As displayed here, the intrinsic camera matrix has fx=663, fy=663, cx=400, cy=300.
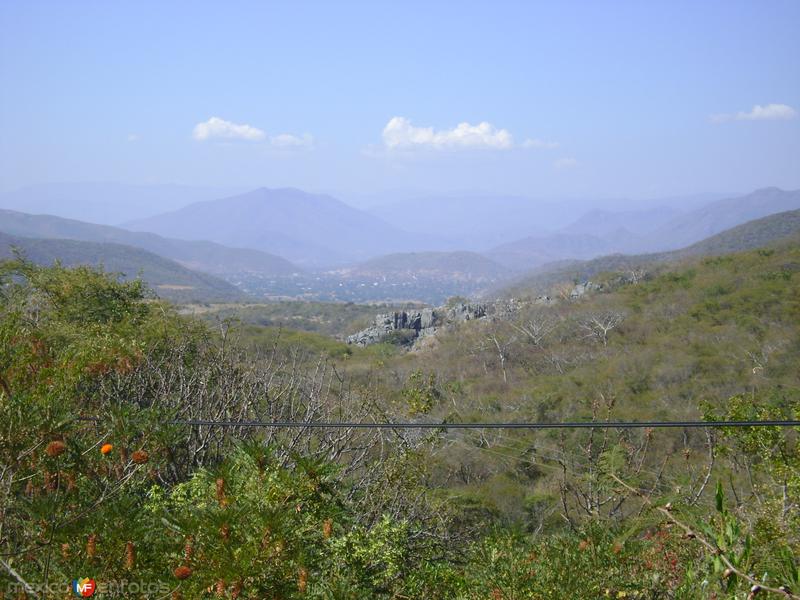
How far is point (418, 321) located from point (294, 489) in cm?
5264

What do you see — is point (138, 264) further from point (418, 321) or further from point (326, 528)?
point (326, 528)

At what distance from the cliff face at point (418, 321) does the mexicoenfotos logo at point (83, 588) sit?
45.3 metres

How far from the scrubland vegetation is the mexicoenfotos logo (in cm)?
9

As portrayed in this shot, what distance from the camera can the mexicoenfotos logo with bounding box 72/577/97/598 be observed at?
7.20ft

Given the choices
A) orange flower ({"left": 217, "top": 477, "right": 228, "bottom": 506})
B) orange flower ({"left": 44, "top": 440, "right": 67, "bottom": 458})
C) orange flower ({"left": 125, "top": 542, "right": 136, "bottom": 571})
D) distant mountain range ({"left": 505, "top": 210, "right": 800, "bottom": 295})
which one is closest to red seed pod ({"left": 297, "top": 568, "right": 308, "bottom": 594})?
orange flower ({"left": 217, "top": 477, "right": 228, "bottom": 506})

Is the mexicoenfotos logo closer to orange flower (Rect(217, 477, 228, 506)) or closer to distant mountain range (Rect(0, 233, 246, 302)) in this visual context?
orange flower (Rect(217, 477, 228, 506))

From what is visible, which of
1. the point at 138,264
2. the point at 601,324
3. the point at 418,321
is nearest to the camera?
the point at 601,324

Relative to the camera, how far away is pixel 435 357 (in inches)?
1467

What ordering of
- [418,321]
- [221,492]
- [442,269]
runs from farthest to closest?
[442,269], [418,321], [221,492]

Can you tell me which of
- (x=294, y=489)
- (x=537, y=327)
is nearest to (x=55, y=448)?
(x=294, y=489)

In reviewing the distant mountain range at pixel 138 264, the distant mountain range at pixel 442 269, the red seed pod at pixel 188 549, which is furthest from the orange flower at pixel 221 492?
the distant mountain range at pixel 442 269

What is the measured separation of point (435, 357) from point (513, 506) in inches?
842

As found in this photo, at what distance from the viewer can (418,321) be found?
55375 millimetres

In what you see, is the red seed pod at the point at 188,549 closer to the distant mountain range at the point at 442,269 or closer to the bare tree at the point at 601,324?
the bare tree at the point at 601,324
